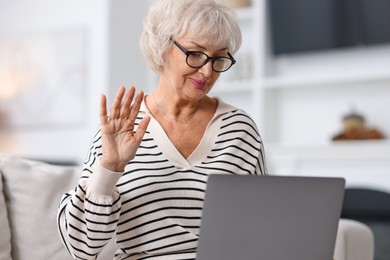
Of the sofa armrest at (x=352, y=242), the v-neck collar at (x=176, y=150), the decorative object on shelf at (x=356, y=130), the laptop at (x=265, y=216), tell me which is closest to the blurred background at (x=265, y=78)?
the decorative object on shelf at (x=356, y=130)

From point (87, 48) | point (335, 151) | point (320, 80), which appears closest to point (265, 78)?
point (320, 80)

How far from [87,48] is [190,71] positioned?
380cm

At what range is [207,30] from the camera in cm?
180

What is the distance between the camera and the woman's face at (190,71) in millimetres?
1804

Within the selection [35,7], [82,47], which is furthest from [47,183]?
[35,7]

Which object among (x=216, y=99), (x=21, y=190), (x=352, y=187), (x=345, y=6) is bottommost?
(x=352, y=187)

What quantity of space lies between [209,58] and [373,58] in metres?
3.12

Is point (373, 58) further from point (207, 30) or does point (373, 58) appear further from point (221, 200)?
point (221, 200)

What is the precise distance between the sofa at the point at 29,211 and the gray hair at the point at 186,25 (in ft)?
1.79

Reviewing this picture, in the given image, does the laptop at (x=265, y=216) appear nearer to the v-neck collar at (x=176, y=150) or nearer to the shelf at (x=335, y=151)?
the v-neck collar at (x=176, y=150)

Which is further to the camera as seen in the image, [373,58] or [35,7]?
[35,7]

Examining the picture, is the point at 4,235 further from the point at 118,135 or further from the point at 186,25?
the point at 186,25

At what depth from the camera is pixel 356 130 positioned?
177 inches

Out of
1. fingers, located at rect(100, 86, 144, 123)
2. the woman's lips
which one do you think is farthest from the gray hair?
fingers, located at rect(100, 86, 144, 123)
